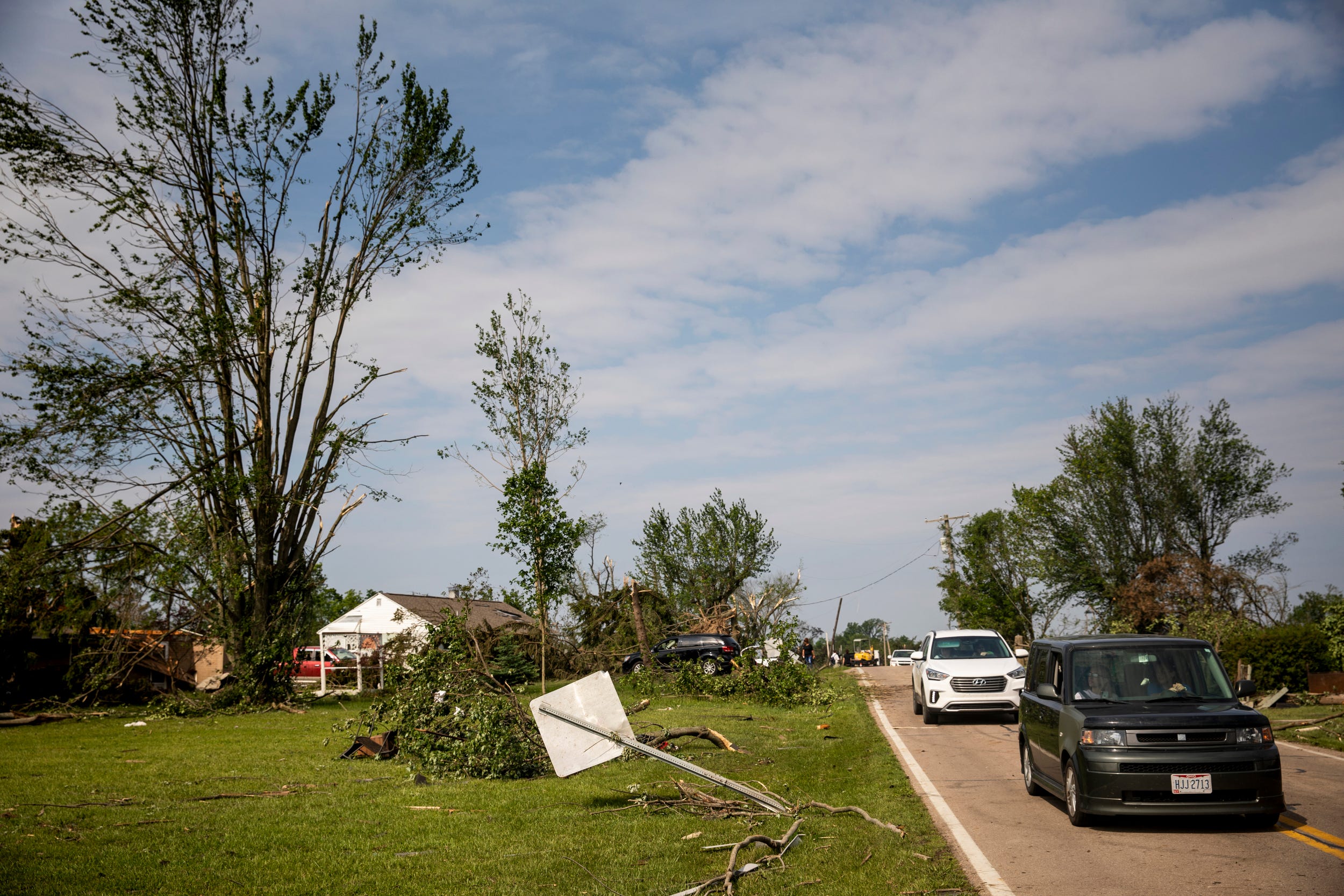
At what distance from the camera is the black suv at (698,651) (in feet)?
94.4

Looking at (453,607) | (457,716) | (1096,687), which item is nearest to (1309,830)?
(1096,687)

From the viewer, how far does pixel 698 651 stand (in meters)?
32.3

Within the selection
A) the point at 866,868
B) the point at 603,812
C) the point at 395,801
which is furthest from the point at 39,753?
the point at 866,868

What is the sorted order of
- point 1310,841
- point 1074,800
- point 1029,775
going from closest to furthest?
point 1310,841, point 1074,800, point 1029,775

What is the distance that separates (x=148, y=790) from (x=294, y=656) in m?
18.2

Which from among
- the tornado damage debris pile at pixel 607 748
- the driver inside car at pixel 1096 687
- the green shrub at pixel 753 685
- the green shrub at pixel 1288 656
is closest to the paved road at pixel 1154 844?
the driver inside car at pixel 1096 687

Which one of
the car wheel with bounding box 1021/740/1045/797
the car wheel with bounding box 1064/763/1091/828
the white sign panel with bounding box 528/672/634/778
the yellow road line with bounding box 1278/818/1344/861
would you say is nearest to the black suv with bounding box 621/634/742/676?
the car wheel with bounding box 1021/740/1045/797

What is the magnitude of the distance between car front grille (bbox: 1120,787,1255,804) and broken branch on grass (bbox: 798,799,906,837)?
6.21 ft

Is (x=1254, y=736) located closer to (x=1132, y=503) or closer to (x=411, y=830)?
(x=411, y=830)

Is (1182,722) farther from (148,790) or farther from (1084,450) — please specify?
(1084,450)

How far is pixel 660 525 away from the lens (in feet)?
185

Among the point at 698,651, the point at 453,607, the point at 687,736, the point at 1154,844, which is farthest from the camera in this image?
the point at 453,607

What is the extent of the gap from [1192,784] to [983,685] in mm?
10360

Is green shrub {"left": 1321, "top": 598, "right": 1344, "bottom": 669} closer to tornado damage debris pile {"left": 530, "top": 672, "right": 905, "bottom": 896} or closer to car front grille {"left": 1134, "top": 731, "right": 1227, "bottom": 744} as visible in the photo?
car front grille {"left": 1134, "top": 731, "right": 1227, "bottom": 744}
